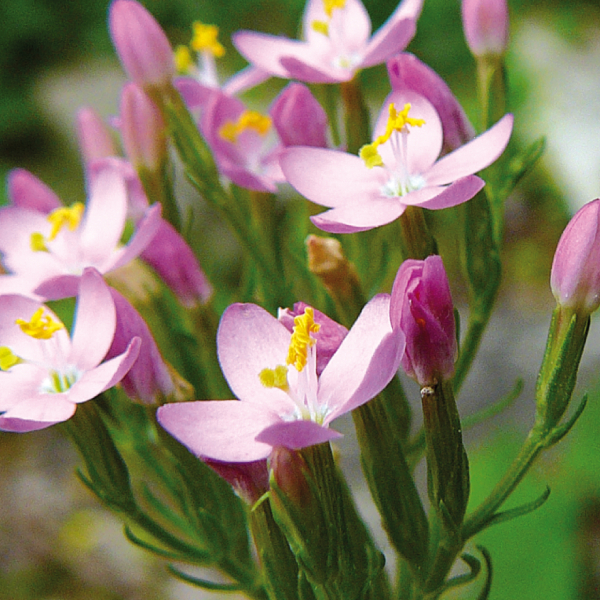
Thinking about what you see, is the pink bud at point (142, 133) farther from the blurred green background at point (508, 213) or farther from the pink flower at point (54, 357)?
the blurred green background at point (508, 213)

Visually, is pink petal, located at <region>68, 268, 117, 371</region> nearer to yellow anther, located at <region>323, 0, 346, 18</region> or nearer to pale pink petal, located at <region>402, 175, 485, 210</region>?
pale pink petal, located at <region>402, 175, 485, 210</region>

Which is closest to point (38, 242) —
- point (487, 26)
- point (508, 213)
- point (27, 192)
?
point (27, 192)

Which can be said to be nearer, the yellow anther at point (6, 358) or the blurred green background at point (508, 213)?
the yellow anther at point (6, 358)

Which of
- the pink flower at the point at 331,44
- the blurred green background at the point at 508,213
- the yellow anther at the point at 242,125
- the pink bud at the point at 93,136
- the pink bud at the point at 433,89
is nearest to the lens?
the pink bud at the point at 433,89

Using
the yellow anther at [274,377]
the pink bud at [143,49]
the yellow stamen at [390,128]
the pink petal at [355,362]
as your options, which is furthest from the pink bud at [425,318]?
the pink bud at [143,49]

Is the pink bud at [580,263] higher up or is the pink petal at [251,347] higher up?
the pink bud at [580,263]

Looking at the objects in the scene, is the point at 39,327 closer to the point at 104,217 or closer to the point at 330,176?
the point at 104,217
